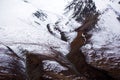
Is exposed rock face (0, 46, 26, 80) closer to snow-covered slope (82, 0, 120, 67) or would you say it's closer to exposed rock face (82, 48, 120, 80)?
exposed rock face (82, 48, 120, 80)

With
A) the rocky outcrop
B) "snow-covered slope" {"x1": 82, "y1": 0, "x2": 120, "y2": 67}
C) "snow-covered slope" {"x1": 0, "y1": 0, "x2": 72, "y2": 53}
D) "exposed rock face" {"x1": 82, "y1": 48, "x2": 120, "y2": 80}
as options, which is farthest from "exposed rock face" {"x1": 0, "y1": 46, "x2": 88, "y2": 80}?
"snow-covered slope" {"x1": 0, "y1": 0, "x2": 72, "y2": 53}

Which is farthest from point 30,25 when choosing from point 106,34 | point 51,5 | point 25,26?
point 51,5

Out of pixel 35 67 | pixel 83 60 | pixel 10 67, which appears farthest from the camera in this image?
pixel 83 60

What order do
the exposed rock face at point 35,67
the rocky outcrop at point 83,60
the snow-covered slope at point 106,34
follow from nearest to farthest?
the exposed rock face at point 35,67
the rocky outcrop at point 83,60
the snow-covered slope at point 106,34

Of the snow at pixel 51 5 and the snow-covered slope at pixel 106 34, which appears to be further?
the snow at pixel 51 5

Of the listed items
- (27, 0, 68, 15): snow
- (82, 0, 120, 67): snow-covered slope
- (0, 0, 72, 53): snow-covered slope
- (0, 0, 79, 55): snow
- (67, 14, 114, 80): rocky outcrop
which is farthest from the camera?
(27, 0, 68, 15): snow

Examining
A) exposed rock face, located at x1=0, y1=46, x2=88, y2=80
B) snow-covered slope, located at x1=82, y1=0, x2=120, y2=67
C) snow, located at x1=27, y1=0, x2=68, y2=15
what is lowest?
exposed rock face, located at x1=0, y1=46, x2=88, y2=80

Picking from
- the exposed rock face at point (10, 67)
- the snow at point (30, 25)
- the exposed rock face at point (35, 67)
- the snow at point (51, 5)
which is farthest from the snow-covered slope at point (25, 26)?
the exposed rock face at point (35, 67)

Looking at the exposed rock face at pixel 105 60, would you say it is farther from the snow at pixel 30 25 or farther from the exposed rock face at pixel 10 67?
the exposed rock face at pixel 10 67

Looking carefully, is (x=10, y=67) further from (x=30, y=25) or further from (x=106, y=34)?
(x=30, y=25)

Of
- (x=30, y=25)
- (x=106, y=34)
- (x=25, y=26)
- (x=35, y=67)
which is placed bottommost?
(x=35, y=67)

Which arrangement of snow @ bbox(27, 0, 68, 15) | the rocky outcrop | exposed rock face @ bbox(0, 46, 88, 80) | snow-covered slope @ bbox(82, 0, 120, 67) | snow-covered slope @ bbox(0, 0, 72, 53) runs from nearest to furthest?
1. exposed rock face @ bbox(0, 46, 88, 80)
2. the rocky outcrop
3. snow-covered slope @ bbox(82, 0, 120, 67)
4. snow-covered slope @ bbox(0, 0, 72, 53)
5. snow @ bbox(27, 0, 68, 15)

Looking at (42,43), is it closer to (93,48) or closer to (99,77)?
(93,48)
